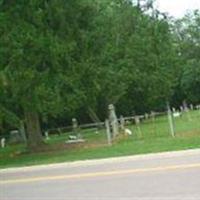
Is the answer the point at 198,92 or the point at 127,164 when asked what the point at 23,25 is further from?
the point at 198,92

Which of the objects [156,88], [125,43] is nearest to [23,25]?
[125,43]

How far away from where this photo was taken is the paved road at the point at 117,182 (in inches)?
457

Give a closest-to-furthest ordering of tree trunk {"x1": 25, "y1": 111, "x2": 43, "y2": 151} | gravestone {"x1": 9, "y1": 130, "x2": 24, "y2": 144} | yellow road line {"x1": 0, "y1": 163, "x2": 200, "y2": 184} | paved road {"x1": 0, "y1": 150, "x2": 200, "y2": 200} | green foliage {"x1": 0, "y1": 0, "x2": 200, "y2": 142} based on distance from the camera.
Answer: paved road {"x1": 0, "y1": 150, "x2": 200, "y2": 200} → yellow road line {"x1": 0, "y1": 163, "x2": 200, "y2": 184} → green foliage {"x1": 0, "y1": 0, "x2": 200, "y2": 142} → tree trunk {"x1": 25, "y1": 111, "x2": 43, "y2": 151} → gravestone {"x1": 9, "y1": 130, "x2": 24, "y2": 144}

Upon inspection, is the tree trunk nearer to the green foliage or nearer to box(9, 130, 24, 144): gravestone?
the green foliage

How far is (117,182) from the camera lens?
1360 cm

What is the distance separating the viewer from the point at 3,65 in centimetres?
2772

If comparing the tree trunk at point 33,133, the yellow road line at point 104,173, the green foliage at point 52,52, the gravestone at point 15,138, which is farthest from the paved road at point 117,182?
the gravestone at point 15,138

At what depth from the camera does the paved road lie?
1161 cm

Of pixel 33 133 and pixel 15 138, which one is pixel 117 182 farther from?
pixel 15 138

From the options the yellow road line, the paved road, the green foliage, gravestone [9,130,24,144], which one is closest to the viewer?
the paved road

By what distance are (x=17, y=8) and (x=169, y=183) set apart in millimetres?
17342

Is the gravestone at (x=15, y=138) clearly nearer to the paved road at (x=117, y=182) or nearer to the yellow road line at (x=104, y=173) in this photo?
the paved road at (x=117, y=182)

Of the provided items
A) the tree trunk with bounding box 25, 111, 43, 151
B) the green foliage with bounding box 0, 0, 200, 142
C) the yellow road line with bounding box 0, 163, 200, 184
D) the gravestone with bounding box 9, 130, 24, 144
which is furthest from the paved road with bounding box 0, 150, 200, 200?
the gravestone with bounding box 9, 130, 24, 144

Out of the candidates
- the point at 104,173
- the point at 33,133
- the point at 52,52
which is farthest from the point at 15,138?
the point at 104,173
